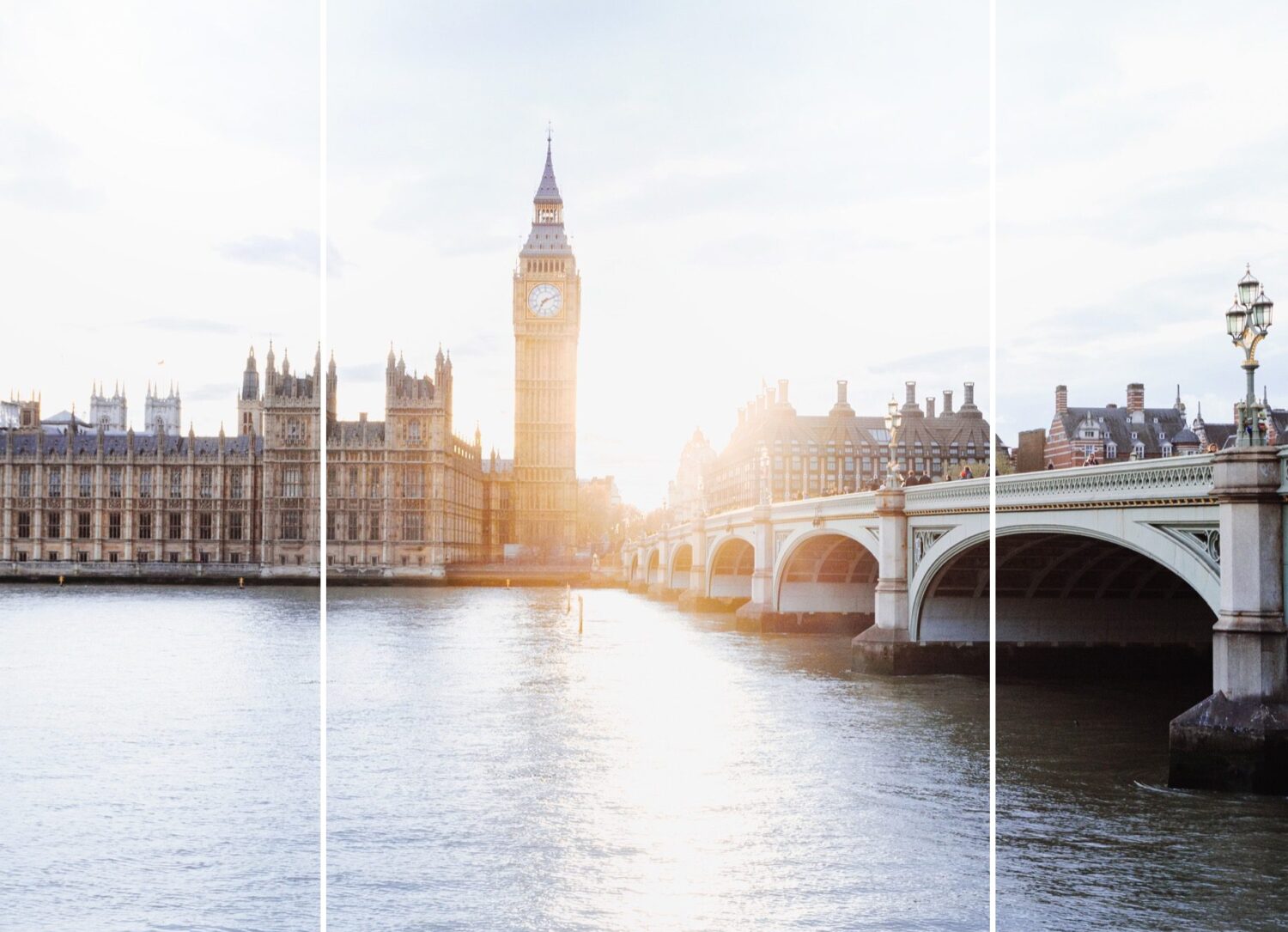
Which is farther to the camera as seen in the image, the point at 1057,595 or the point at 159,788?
the point at 1057,595

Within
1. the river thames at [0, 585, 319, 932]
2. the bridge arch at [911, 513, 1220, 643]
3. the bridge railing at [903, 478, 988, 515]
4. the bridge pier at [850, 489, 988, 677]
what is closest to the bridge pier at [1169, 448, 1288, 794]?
the bridge railing at [903, 478, 988, 515]

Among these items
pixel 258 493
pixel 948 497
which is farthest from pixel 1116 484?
pixel 258 493

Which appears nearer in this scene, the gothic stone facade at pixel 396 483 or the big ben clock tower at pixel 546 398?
the gothic stone facade at pixel 396 483

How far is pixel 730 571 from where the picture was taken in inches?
2486

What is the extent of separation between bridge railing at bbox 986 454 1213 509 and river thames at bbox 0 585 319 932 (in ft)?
41.6

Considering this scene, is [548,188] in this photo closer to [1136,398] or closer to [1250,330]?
[1136,398]

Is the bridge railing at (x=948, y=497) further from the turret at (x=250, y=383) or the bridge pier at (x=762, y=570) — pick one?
the turret at (x=250, y=383)

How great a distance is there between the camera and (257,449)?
360 ft

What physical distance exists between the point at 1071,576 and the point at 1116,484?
35.8ft

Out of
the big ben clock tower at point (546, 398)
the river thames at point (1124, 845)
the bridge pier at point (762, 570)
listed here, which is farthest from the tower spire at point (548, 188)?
the river thames at point (1124, 845)

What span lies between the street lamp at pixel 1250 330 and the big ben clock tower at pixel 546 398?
104 metres

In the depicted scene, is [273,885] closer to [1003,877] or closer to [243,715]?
[1003,877]

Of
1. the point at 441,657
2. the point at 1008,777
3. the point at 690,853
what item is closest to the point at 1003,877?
the point at 690,853

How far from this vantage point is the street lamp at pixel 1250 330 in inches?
644
